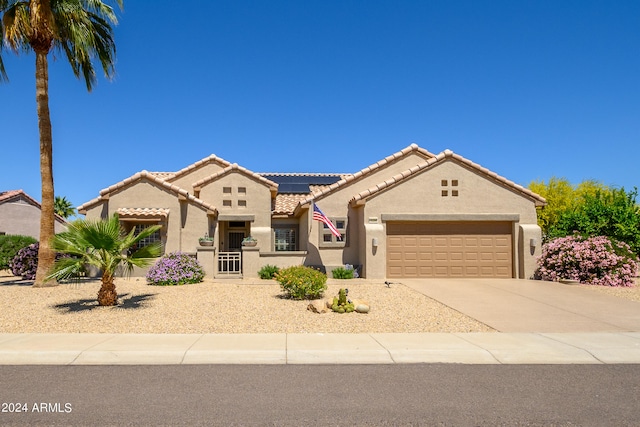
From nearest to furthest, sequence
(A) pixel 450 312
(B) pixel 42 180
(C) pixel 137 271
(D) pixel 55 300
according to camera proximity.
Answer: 1. (A) pixel 450 312
2. (D) pixel 55 300
3. (B) pixel 42 180
4. (C) pixel 137 271

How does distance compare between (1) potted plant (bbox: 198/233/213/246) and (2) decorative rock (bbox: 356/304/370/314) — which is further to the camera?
(1) potted plant (bbox: 198/233/213/246)

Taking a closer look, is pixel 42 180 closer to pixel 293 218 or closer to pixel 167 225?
pixel 167 225

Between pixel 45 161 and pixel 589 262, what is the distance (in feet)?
65.7

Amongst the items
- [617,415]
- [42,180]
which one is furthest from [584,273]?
[42,180]

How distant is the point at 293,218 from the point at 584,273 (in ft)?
43.2

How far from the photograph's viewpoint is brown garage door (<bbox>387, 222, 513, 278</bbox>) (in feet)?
59.3

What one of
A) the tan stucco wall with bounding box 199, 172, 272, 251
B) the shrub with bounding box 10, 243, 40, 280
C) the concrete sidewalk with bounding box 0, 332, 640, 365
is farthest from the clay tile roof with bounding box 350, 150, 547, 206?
the shrub with bounding box 10, 243, 40, 280

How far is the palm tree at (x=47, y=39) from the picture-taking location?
14289mm

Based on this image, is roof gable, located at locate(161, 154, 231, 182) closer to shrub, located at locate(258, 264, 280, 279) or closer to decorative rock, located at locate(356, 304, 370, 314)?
shrub, located at locate(258, 264, 280, 279)

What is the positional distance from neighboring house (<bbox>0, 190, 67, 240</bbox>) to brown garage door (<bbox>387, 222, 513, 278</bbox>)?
74.5 ft

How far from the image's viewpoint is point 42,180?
49.7 feet

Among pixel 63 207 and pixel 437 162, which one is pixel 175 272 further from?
pixel 63 207

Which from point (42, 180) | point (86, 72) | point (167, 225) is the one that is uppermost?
point (86, 72)

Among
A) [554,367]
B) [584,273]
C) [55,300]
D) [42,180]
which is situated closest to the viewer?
[554,367]
